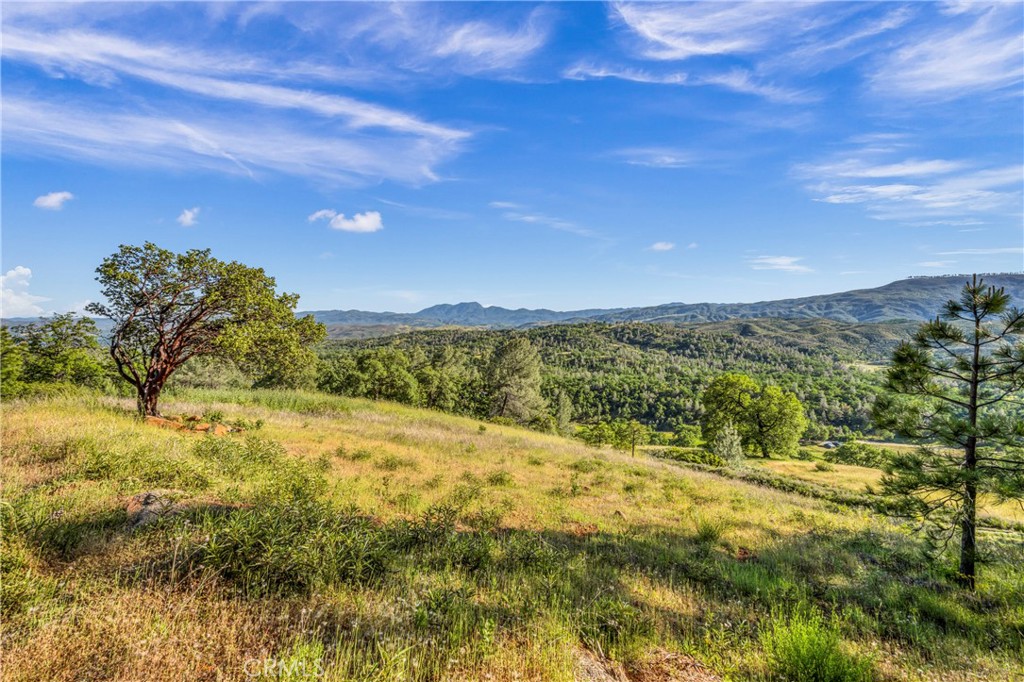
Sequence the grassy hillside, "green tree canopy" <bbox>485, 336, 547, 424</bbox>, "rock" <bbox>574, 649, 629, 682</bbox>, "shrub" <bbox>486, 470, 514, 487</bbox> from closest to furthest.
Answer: the grassy hillside < "rock" <bbox>574, 649, 629, 682</bbox> < "shrub" <bbox>486, 470, 514, 487</bbox> < "green tree canopy" <bbox>485, 336, 547, 424</bbox>

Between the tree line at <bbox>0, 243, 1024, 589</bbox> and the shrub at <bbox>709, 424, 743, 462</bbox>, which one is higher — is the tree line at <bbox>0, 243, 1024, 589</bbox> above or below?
above

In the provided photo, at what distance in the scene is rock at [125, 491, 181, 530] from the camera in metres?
5.19

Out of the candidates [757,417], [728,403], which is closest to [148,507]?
[728,403]

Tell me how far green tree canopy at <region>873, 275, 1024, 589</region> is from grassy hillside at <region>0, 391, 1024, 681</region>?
156 centimetres

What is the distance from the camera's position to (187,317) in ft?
42.2

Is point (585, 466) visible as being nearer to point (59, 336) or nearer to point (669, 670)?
point (669, 670)

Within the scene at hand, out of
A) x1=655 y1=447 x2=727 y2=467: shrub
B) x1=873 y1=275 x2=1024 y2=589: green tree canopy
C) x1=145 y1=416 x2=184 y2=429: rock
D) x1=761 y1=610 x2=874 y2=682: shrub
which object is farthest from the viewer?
x1=655 y1=447 x2=727 y2=467: shrub

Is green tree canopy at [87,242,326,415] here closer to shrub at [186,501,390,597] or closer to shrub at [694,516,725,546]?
shrub at [186,501,390,597]

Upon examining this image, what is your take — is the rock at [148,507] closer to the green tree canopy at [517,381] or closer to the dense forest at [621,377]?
the dense forest at [621,377]

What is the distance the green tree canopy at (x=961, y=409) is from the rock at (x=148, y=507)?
40.4 feet

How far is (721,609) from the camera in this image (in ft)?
17.9

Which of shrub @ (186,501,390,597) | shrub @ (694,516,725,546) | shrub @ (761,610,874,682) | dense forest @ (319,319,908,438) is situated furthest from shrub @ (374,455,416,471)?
Result: dense forest @ (319,319,908,438)

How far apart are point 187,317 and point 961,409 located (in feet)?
67.1

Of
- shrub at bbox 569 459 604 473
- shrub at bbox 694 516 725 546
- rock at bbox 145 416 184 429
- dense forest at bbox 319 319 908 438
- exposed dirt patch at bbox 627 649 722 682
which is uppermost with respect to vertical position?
rock at bbox 145 416 184 429
